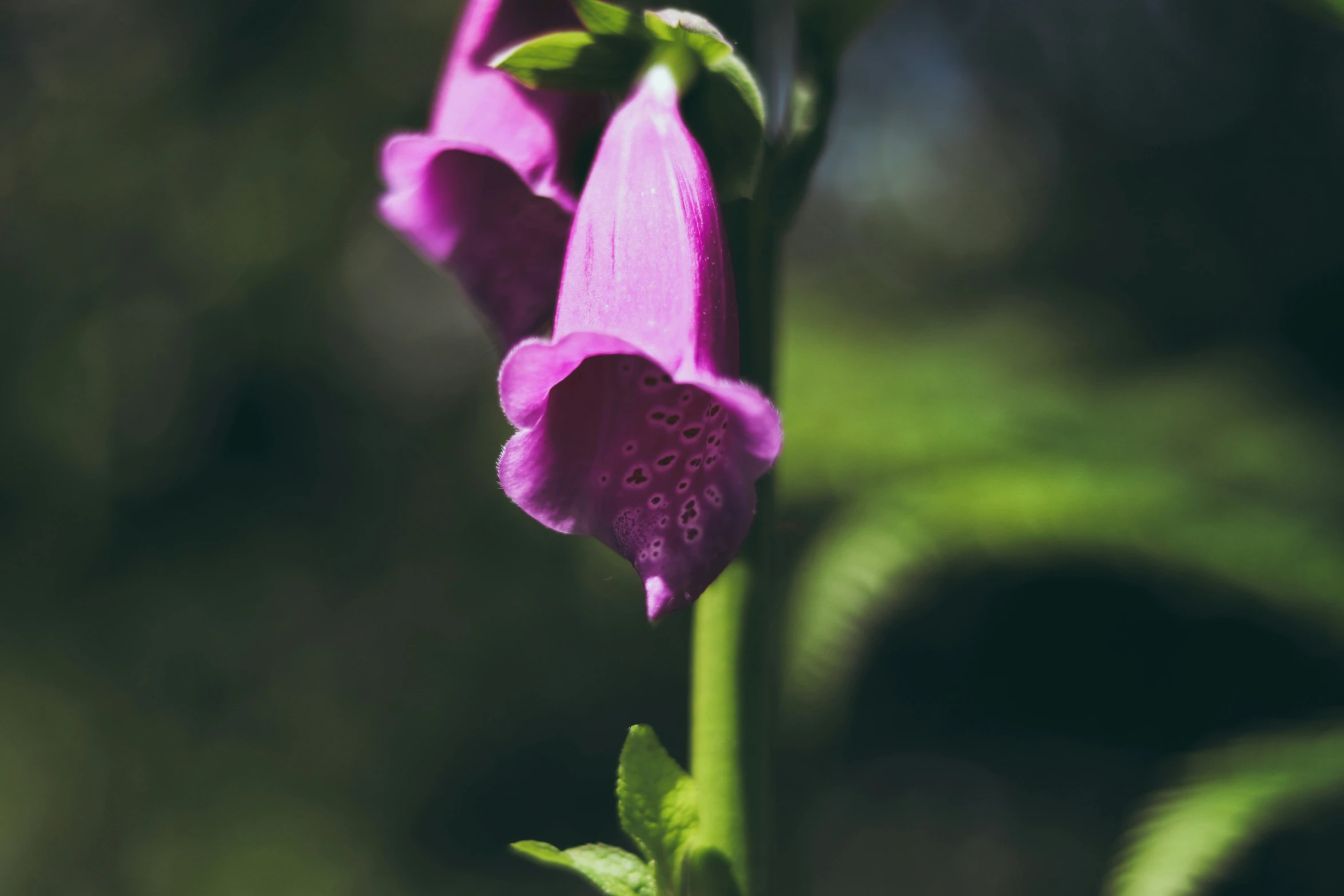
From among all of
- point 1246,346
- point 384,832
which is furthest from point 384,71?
point 1246,346

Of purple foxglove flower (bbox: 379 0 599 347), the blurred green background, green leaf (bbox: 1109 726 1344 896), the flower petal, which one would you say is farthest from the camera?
the blurred green background

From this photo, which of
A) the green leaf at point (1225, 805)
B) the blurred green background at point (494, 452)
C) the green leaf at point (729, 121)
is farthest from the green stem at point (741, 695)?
the blurred green background at point (494, 452)

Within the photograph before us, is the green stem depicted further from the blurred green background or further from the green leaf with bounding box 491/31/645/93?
the blurred green background

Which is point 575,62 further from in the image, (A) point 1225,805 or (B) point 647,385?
(A) point 1225,805

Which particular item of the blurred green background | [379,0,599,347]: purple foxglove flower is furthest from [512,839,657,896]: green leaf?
the blurred green background

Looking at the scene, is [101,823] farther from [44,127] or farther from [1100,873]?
[1100,873]
